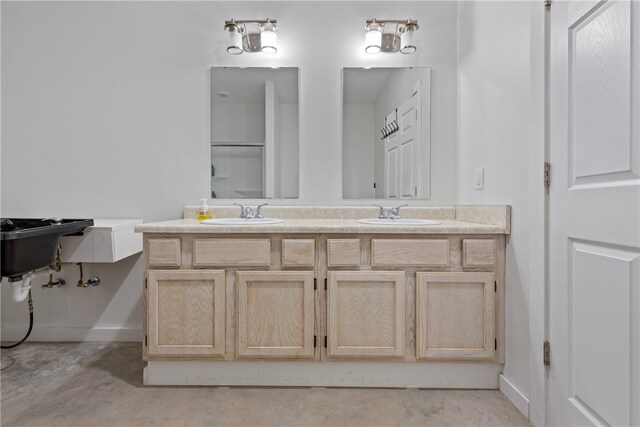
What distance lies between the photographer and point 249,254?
62.4 inches

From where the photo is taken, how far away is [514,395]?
1498 millimetres

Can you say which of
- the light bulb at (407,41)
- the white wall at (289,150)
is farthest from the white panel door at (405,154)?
the white wall at (289,150)

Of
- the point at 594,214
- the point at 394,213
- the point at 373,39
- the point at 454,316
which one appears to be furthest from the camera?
the point at 373,39

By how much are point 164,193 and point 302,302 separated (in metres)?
1.20

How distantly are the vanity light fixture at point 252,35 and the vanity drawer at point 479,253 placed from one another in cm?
161

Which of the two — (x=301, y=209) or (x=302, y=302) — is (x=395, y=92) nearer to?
(x=301, y=209)

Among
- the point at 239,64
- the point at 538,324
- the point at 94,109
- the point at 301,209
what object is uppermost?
the point at 239,64

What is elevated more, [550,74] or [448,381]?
[550,74]

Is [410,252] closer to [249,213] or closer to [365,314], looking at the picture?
[365,314]

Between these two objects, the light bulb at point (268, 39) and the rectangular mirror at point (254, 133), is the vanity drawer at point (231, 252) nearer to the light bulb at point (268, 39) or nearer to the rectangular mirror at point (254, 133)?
the rectangular mirror at point (254, 133)

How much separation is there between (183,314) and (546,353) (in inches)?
60.9

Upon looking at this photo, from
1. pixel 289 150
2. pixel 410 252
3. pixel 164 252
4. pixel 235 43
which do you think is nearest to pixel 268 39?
pixel 235 43

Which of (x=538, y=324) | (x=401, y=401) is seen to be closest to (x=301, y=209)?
(x=401, y=401)

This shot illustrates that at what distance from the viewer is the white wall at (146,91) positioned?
212 centimetres
